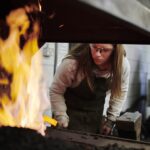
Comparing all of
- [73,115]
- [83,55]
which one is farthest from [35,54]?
[73,115]

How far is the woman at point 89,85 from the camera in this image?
232cm

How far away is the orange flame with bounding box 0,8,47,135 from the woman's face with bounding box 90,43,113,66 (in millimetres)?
529

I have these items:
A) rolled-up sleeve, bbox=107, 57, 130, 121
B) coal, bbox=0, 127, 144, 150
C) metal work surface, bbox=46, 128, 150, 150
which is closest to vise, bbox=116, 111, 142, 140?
metal work surface, bbox=46, 128, 150, 150

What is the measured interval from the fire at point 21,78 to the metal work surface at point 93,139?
0.31 ft

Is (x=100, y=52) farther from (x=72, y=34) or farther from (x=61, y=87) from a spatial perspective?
(x=72, y=34)

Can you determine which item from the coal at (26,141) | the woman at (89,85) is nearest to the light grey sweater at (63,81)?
the woman at (89,85)

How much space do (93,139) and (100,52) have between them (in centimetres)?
71

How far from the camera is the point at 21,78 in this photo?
1753 mm

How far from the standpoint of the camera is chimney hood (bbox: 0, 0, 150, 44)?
99 cm

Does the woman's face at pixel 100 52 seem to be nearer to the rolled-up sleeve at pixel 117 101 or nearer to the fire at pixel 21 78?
the rolled-up sleeve at pixel 117 101

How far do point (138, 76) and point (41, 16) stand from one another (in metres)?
4.93

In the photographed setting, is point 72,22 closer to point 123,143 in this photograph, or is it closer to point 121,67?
point 123,143

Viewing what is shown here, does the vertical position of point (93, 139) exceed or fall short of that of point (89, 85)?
it falls short

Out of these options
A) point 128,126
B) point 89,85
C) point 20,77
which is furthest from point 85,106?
point 20,77
